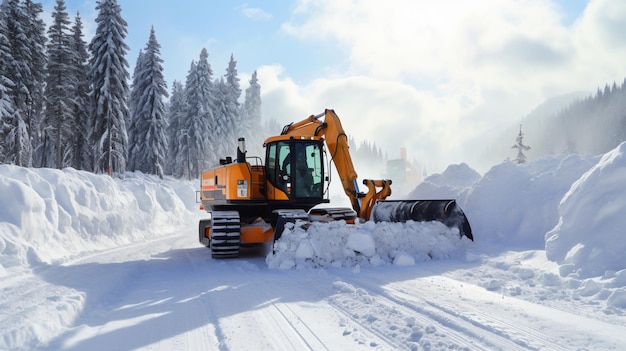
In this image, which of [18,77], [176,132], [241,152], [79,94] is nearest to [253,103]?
[176,132]

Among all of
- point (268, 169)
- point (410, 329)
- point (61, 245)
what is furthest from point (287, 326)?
point (61, 245)

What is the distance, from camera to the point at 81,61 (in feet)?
124

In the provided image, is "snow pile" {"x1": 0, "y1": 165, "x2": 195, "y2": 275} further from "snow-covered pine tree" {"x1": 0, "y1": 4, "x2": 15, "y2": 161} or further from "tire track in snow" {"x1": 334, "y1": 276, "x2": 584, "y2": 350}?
"snow-covered pine tree" {"x1": 0, "y1": 4, "x2": 15, "y2": 161}

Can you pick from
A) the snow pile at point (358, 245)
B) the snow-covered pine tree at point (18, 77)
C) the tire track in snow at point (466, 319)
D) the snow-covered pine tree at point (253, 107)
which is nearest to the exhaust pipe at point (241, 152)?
the snow pile at point (358, 245)

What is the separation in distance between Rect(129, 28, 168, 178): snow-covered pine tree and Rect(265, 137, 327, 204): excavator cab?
3115 cm

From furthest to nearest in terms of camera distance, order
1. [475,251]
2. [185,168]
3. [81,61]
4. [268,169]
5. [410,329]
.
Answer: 1. [185,168]
2. [81,61]
3. [268,169]
4. [475,251]
5. [410,329]

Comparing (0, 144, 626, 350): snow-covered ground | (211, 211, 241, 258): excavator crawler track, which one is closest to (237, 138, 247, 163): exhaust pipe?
(211, 211, 241, 258): excavator crawler track

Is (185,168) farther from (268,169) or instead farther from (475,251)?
(475,251)

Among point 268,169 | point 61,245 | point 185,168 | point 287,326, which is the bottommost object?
point 287,326

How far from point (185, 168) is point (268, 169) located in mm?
40642

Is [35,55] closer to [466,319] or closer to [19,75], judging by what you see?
[19,75]

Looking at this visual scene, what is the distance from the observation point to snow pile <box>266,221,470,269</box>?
8.02 metres

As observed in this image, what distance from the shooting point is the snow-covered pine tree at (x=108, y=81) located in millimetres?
30234

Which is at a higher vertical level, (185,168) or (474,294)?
(185,168)
